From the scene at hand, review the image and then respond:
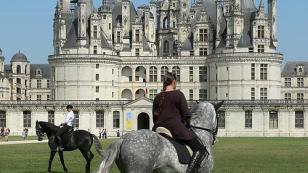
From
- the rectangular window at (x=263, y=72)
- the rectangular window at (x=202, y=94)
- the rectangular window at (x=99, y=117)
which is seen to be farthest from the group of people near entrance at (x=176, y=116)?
the rectangular window at (x=202, y=94)

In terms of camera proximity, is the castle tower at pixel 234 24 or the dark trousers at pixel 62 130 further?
the castle tower at pixel 234 24

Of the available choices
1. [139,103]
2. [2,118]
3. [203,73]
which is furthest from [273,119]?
[2,118]

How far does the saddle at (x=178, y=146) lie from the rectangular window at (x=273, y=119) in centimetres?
7527

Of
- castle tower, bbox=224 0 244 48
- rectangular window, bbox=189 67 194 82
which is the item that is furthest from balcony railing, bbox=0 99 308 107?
rectangular window, bbox=189 67 194 82

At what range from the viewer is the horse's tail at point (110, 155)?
46.5ft

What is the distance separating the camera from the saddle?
14812 mm

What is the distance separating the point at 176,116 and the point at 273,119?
75732 millimetres

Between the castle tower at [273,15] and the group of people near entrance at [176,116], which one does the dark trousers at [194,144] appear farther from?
the castle tower at [273,15]

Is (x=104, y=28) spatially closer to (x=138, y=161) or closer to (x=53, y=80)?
(x=53, y=80)

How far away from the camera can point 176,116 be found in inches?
588

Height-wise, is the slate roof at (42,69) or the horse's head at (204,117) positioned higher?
the slate roof at (42,69)

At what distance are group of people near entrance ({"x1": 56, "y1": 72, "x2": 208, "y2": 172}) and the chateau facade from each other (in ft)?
246

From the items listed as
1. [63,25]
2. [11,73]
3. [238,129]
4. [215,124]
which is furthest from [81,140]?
[11,73]

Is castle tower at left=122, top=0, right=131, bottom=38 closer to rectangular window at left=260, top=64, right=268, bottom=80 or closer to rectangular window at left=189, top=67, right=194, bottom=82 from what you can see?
rectangular window at left=189, top=67, right=194, bottom=82
